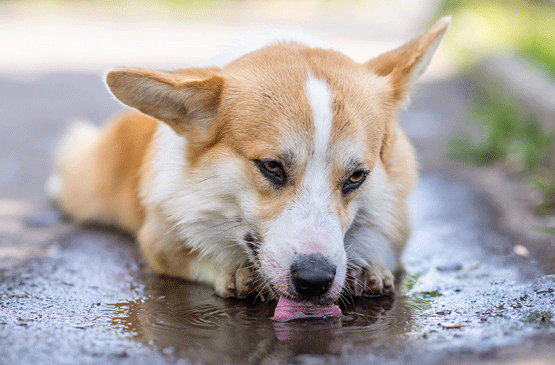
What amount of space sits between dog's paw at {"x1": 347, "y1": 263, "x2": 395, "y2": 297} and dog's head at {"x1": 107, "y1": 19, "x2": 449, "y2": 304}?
0.28 metres

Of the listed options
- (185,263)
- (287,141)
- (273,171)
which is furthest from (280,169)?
(185,263)

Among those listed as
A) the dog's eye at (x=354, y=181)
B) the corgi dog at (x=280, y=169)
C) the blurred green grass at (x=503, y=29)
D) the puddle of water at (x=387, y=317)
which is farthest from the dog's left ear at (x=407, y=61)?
the blurred green grass at (x=503, y=29)

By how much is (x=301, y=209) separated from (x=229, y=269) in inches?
29.7

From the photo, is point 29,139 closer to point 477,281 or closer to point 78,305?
point 78,305

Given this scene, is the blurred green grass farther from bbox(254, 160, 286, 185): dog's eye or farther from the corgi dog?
bbox(254, 160, 286, 185): dog's eye

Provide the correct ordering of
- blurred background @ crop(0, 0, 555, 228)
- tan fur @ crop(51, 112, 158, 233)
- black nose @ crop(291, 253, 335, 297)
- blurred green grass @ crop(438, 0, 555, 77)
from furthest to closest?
blurred green grass @ crop(438, 0, 555, 77), blurred background @ crop(0, 0, 555, 228), tan fur @ crop(51, 112, 158, 233), black nose @ crop(291, 253, 335, 297)

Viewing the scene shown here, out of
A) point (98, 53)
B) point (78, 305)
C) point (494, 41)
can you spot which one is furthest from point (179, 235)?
point (98, 53)

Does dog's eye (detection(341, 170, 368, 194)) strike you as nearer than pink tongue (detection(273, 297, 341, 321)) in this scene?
No

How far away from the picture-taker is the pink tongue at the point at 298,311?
9.99 ft

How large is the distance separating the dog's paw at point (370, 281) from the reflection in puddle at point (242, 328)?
2.7 inches

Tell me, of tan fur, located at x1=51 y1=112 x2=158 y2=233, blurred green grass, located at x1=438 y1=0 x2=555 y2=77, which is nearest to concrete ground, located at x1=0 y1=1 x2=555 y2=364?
tan fur, located at x1=51 y1=112 x2=158 y2=233

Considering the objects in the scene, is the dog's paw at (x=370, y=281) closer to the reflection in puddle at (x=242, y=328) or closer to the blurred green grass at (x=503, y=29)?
the reflection in puddle at (x=242, y=328)

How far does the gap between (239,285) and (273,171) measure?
0.67 m

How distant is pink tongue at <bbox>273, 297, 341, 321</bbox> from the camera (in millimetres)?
3044
